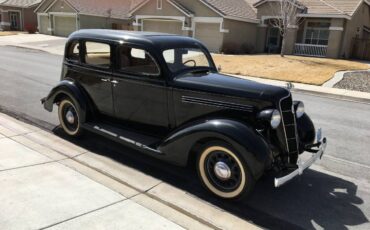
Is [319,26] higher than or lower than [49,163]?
higher

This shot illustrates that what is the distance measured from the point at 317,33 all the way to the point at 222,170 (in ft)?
86.1

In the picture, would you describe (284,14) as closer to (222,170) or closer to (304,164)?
(304,164)

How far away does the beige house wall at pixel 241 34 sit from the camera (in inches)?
1078

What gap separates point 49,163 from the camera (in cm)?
493

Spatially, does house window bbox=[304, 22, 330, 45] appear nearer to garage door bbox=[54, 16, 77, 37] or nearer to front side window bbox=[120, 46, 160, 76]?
garage door bbox=[54, 16, 77, 37]

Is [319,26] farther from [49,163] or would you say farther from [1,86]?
[49,163]

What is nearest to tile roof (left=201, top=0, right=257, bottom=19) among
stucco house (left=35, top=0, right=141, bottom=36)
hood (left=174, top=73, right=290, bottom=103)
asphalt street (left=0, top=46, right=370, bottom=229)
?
stucco house (left=35, top=0, right=141, bottom=36)

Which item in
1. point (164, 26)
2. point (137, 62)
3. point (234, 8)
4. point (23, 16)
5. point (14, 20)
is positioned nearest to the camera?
point (137, 62)

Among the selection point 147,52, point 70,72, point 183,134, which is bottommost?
point 183,134

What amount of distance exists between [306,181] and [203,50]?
268cm

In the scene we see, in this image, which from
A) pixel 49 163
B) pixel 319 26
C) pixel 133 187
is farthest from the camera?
pixel 319 26

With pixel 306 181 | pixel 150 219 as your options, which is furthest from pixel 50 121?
pixel 306 181

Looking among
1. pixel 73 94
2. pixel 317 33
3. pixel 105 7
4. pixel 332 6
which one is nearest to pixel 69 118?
pixel 73 94

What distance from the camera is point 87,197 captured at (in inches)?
161
